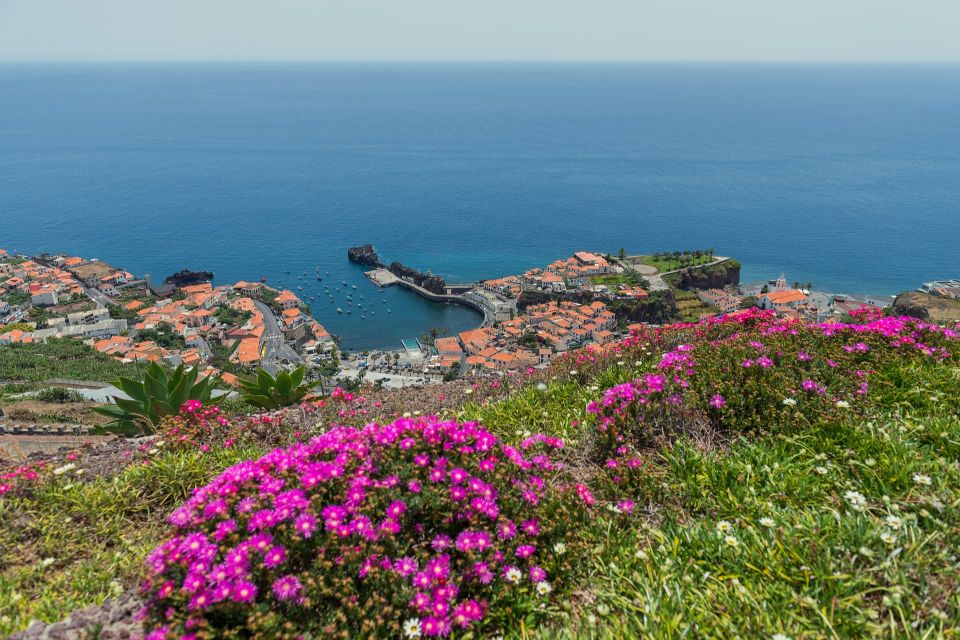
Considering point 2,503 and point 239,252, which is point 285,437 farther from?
point 239,252

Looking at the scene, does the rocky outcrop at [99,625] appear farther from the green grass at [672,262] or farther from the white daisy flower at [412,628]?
the green grass at [672,262]

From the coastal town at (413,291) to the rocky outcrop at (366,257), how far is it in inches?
10.0

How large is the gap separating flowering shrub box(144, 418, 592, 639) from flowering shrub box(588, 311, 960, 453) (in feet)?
4.67

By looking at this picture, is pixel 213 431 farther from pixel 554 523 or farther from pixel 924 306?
pixel 924 306

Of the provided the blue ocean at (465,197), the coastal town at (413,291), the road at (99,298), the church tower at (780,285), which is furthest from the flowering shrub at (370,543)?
the church tower at (780,285)

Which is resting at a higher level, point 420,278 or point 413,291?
point 420,278

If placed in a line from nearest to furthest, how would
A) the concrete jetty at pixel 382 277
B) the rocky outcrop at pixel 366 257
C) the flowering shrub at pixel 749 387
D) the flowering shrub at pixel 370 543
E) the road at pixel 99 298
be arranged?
the flowering shrub at pixel 370 543, the flowering shrub at pixel 749 387, the road at pixel 99 298, the concrete jetty at pixel 382 277, the rocky outcrop at pixel 366 257

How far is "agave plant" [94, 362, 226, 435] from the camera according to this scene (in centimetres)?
696

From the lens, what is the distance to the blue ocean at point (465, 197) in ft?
193

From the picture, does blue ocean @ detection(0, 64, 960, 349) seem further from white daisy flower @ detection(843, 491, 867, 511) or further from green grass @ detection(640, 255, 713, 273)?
Result: white daisy flower @ detection(843, 491, 867, 511)

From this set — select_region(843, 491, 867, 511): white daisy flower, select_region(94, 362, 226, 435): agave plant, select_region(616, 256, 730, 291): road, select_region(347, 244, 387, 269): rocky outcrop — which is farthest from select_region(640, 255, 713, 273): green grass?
select_region(843, 491, 867, 511): white daisy flower

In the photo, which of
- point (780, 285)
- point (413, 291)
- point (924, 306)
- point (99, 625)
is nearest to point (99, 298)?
point (413, 291)

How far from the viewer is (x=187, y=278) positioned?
52031 mm

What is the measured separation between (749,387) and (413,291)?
49.1m
